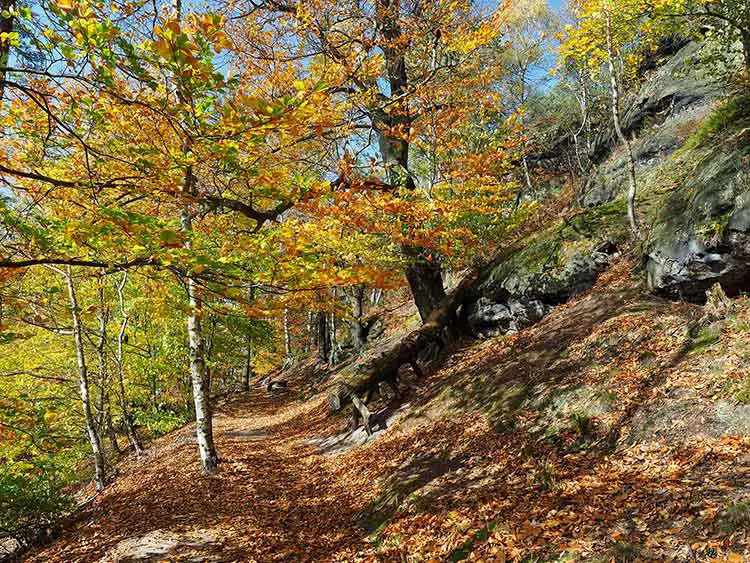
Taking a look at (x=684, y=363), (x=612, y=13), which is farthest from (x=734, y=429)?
(x=612, y=13)

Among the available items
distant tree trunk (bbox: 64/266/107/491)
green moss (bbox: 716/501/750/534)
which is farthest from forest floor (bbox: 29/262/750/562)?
distant tree trunk (bbox: 64/266/107/491)

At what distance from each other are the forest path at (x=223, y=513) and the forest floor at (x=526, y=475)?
4 cm

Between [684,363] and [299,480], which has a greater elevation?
[684,363]

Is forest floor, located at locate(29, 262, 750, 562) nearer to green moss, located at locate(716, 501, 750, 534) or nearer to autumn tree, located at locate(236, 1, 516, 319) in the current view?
green moss, located at locate(716, 501, 750, 534)

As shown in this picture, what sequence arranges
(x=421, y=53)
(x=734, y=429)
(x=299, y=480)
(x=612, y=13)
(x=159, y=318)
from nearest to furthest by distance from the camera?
(x=734, y=429)
(x=299, y=480)
(x=612, y=13)
(x=421, y=53)
(x=159, y=318)

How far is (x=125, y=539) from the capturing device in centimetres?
670

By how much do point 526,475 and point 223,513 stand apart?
5.25 meters

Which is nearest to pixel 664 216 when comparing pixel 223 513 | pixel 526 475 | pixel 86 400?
pixel 526 475

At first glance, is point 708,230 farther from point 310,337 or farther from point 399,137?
point 310,337

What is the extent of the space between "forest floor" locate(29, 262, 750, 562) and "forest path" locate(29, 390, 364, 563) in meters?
0.04

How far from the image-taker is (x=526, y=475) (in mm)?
5797

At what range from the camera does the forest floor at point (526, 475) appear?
165 inches

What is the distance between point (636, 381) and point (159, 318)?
14.9 m

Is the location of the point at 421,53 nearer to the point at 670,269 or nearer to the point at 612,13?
the point at 612,13
